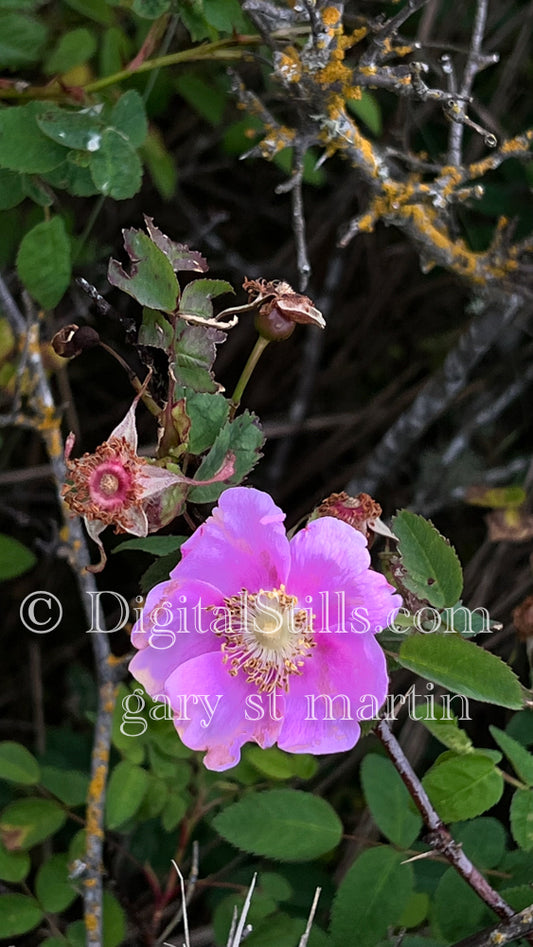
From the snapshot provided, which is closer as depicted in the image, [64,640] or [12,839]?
[12,839]

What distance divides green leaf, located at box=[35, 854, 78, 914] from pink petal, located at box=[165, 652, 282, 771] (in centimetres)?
47

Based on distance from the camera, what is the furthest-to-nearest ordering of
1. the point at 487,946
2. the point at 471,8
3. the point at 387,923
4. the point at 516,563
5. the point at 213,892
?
the point at 471,8, the point at 516,563, the point at 213,892, the point at 387,923, the point at 487,946

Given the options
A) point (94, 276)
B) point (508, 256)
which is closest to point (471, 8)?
point (508, 256)

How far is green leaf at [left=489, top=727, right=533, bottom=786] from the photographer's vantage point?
938mm

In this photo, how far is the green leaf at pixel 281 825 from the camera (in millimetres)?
1015

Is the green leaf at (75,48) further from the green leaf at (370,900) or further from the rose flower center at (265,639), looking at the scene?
the green leaf at (370,900)

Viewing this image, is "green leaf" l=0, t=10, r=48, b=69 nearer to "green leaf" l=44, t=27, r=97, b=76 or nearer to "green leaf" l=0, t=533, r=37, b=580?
"green leaf" l=44, t=27, r=97, b=76

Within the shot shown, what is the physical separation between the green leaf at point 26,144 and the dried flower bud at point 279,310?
356 millimetres

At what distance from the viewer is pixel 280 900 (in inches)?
→ 45.6

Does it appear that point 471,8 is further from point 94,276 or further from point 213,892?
point 213,892

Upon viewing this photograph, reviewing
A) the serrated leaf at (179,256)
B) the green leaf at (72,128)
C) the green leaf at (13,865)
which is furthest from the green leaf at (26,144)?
the green leaf at (13,865)

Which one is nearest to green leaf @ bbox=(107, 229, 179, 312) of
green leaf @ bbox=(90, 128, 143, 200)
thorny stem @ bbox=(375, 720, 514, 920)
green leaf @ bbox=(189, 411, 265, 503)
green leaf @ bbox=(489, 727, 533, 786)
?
green leaf @ bbox=(189, 411, 265, 503)

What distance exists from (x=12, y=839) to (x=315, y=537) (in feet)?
2.29

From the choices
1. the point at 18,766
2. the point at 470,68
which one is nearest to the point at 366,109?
the point at 470,68
